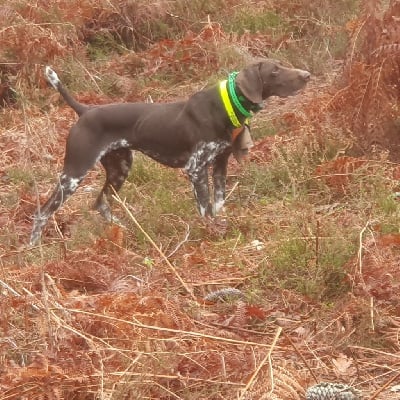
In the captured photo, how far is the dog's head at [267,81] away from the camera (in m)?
6.32

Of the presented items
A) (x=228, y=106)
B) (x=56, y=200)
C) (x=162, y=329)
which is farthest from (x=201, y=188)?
(x=162, y=329)

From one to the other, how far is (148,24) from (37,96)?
6.74 feet

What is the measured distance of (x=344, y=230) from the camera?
5410 mm

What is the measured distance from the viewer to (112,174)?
23.3ft

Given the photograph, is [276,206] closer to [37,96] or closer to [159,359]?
[159,359]

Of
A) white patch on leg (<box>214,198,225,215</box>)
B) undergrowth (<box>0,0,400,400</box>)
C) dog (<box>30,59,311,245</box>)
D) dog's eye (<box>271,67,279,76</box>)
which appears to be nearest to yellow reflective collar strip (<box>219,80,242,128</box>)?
dog (<box>30,59,311,245</box>)

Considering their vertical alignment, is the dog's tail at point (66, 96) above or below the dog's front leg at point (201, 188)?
above

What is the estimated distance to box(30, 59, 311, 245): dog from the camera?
6.38m

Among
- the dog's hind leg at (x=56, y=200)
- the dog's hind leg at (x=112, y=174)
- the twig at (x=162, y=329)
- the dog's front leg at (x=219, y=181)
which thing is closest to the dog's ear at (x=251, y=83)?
the dog's front leg at (x=219, y=181)

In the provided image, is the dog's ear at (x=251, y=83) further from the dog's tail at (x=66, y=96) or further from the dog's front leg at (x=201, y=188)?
the dog's tail at (x=66, y=96)

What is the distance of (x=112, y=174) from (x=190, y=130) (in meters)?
0.90

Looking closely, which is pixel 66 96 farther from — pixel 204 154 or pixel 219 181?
pixel 219 181

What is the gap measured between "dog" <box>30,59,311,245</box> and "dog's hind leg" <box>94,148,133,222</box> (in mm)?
148

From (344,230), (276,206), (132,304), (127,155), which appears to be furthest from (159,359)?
(127,155)
